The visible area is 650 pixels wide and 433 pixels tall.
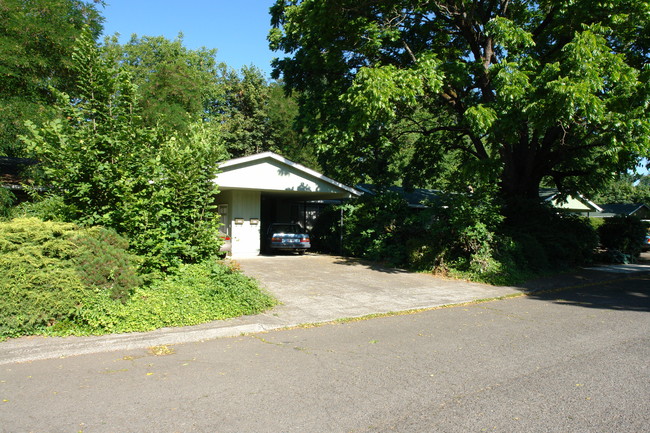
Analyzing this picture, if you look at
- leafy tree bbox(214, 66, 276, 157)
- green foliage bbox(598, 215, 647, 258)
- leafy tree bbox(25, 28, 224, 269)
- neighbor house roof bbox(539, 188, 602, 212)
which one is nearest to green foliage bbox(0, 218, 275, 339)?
leafy tree bbox(25, 28, 224, 269)

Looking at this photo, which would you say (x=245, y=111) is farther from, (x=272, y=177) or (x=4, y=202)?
(x=4, y=202)

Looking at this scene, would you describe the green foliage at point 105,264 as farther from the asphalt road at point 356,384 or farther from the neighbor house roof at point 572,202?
the neighbor house roof at point 572,202

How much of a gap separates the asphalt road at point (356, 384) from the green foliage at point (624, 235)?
14.7m

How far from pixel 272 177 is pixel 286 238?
3.15 metres

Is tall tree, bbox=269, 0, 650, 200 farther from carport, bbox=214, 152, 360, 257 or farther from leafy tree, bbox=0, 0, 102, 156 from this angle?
leafy tree, bbox=0, 0, 102, 156

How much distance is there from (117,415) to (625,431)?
4328 millimetres

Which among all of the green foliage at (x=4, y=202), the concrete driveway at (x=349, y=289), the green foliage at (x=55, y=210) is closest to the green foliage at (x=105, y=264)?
the green foliage at (x=55, y=210)

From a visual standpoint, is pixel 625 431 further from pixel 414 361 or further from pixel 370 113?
pixel 370 113

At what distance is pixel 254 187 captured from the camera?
672 inches

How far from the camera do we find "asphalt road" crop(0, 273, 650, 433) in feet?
12.5

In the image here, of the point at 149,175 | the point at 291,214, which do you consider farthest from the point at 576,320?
the point at 291,214

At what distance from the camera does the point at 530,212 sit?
16.5 metres

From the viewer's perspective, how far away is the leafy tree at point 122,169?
24.9ft

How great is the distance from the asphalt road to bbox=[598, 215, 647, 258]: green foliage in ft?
48.2
